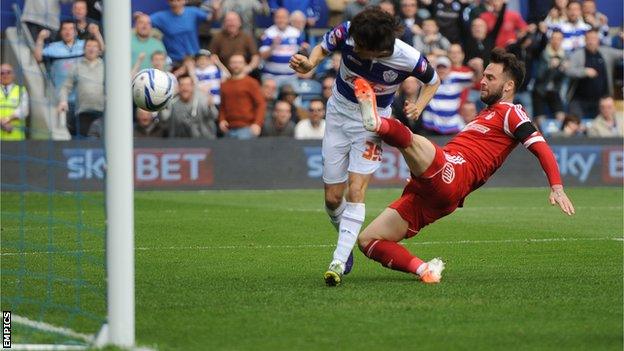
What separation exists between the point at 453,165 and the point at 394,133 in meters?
0.72

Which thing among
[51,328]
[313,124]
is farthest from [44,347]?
[313,124]

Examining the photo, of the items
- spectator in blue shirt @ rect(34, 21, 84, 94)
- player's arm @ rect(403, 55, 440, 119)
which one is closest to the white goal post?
player's arm @ rect(403, 55, 440, 119)

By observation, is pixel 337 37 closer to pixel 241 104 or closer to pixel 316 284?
pixel 316 284

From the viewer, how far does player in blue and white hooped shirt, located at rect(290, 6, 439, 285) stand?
905 centimetres

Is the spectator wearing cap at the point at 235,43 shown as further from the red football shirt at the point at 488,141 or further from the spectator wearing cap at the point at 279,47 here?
the red football shirt at the point at 488,141

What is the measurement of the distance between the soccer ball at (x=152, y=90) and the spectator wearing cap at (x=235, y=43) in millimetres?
10508

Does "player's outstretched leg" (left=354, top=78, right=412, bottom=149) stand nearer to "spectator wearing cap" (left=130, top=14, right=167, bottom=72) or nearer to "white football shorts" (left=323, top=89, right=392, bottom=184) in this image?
"white football shorts" (left=323, top=89, right=392, bottom=184)

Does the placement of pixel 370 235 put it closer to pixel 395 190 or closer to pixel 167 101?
pixel 167 101

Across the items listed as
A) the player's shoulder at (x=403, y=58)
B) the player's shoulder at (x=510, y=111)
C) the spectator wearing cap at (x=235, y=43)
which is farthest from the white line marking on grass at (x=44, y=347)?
the spectator wearing cap at (x=235, y=43)

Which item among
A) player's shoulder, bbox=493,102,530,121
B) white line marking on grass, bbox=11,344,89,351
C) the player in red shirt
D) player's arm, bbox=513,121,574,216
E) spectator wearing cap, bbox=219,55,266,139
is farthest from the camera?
spectator wearing cap, bbox=219,55,266,139

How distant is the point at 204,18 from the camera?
71.9 feet

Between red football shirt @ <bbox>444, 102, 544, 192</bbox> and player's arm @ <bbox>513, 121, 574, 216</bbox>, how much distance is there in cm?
8

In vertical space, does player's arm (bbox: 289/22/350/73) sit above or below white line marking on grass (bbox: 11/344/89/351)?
above

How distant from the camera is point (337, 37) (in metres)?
9.52
